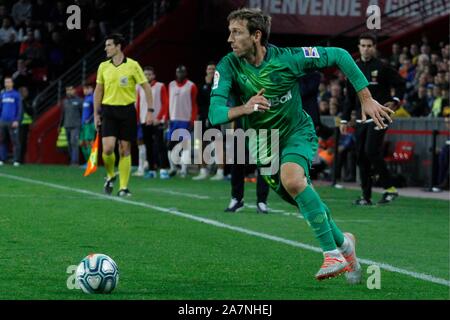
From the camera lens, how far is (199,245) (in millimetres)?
11484

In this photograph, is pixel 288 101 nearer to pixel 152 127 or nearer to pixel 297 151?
pixel 297 151

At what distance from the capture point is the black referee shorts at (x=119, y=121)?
17781mm

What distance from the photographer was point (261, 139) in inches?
368

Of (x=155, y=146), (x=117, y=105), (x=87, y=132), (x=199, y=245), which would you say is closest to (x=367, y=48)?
(x=117, y=105)

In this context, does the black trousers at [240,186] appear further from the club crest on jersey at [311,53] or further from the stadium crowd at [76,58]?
the club crest on jersey at [311,53]

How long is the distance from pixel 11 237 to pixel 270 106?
3649 mm

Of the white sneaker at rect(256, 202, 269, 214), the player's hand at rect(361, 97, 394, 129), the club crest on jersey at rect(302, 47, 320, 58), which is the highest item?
the club crest on jersey at rect(302, 47, 320, 58)

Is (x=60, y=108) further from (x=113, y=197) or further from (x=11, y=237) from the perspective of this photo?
(x=11, y=237)

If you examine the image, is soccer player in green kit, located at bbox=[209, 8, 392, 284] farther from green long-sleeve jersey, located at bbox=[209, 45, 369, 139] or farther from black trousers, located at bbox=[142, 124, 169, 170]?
black trousers, located at bbox=[142, 124, 169, 170]

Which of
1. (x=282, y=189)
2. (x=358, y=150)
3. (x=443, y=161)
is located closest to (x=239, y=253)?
(x=282, y=189)

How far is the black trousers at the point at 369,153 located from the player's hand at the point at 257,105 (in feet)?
28.0

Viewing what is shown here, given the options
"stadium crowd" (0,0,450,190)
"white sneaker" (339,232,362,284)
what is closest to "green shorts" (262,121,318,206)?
"white sneaker" (339,232,362,284)

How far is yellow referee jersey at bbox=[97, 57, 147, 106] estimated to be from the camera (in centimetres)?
1778

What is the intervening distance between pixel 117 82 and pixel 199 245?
21.9 ft
